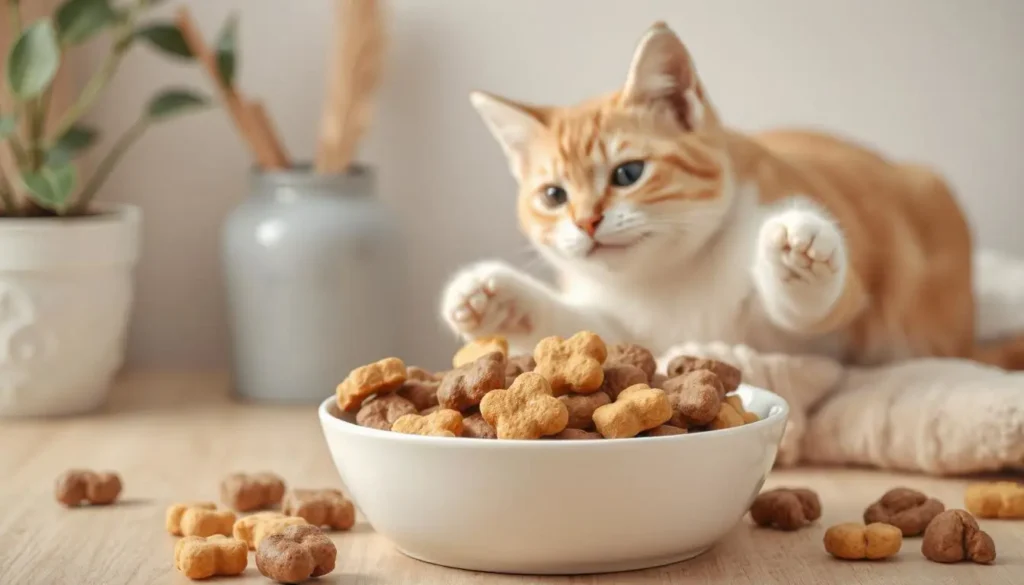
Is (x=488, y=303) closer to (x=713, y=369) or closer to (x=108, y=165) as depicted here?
(x=713, y=369)

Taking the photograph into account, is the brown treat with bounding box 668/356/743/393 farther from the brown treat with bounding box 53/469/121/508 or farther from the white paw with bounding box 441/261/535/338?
the brown treat with bounding box 53/469/121/508

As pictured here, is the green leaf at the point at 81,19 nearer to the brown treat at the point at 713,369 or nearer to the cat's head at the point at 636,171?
the cat's head at the point at 636,171

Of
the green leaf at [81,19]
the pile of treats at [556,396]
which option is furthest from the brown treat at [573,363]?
the green leaf at [81,19]

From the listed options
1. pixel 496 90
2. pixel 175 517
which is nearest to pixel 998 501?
pixel 175 517

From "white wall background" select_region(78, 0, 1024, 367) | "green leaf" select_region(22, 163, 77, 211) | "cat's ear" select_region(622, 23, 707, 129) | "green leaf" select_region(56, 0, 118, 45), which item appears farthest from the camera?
"white wall background" select_region(78, 0, 1024, 367)

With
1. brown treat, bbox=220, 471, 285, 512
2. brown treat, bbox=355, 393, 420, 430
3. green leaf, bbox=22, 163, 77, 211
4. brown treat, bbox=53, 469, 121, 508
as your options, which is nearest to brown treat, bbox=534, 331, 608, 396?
brown treat, bbox=355, 393, 420, 430

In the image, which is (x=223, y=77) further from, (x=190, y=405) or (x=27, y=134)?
(x=190, y=405)
